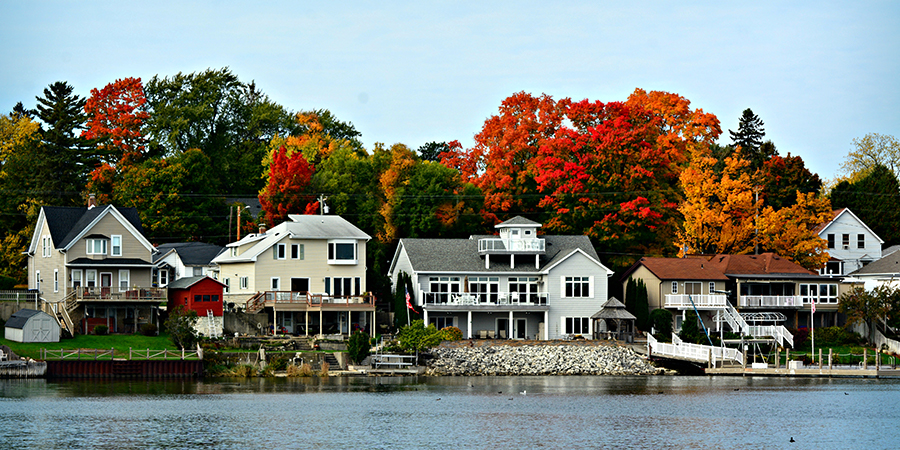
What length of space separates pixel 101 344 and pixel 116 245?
31.2ft

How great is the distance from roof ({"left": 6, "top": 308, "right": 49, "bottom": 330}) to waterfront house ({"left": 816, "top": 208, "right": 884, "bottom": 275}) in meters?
61.9

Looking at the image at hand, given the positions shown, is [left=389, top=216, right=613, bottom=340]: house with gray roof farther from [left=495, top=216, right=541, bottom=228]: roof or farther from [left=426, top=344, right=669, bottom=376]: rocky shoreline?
[left=426, top=344, right=669, bottom=376]: rocky shoreline

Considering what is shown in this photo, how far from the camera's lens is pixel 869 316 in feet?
244

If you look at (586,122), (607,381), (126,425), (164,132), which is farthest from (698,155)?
(126,425)

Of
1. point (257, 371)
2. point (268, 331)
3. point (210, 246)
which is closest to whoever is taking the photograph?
point (257, 371)

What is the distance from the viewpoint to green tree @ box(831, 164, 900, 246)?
327 feet

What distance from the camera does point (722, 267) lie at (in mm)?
79688

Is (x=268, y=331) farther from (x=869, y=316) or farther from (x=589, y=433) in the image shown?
(x=869, y=316)

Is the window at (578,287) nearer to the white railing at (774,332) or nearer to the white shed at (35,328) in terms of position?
the white railing at (774,332)

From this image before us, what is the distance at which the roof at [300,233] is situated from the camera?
245 feet

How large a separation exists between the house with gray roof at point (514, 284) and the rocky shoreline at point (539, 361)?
4538 mm

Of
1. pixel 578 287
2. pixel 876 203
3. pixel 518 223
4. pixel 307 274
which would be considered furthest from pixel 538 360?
pixel 876 203

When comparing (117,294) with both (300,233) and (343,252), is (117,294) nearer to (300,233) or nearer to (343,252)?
(300,233)

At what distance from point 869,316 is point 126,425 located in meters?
49.7
